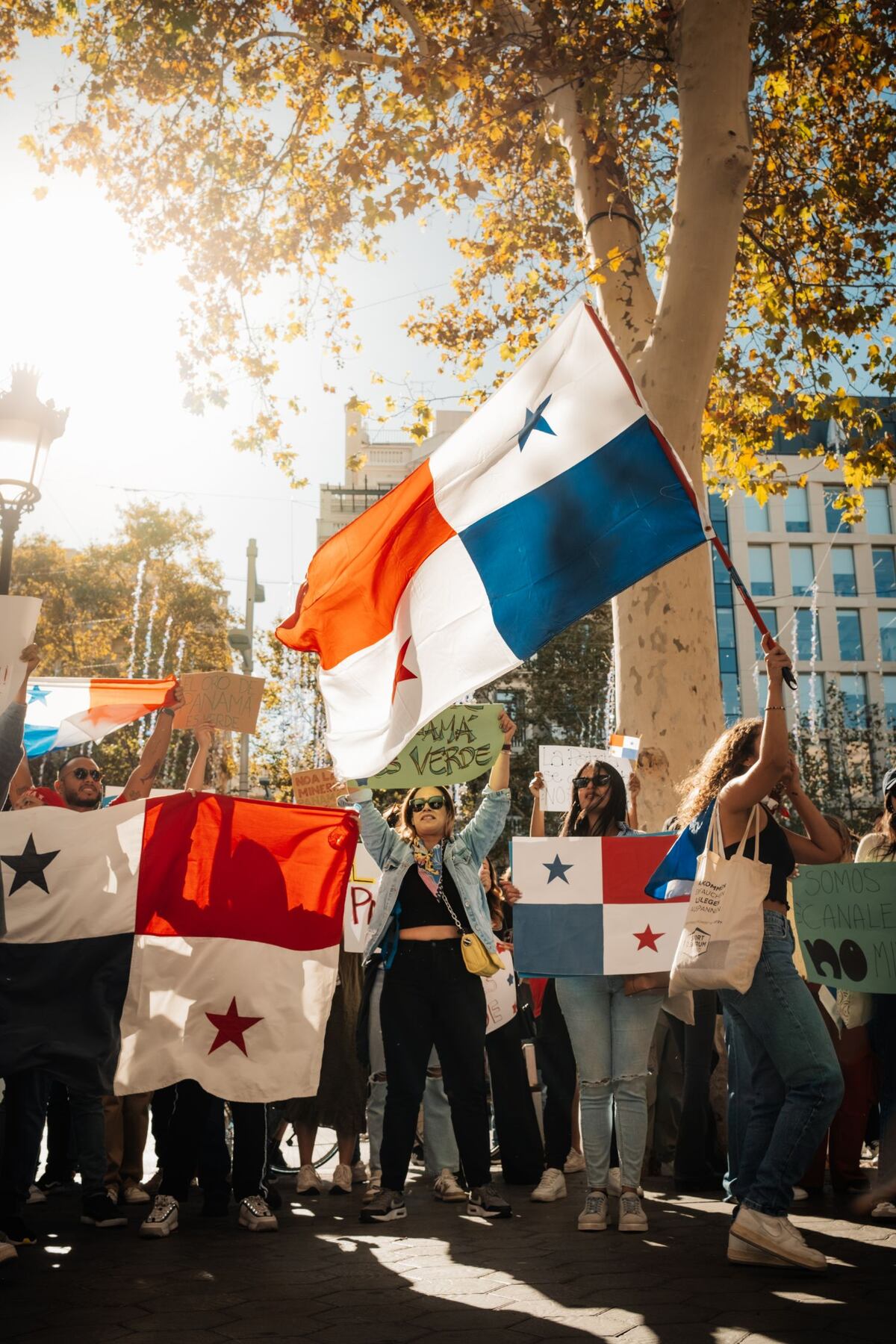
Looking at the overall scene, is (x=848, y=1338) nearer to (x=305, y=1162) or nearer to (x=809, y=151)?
(x=305, y=1162)

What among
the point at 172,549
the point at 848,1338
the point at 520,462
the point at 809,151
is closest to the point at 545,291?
the point at 809,151

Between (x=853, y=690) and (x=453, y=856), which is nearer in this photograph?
(x=453, y=856)

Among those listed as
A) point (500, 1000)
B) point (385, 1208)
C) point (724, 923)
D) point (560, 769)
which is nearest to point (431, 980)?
point (385, 1208)

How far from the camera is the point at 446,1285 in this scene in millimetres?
4289

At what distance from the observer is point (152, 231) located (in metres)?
12.8

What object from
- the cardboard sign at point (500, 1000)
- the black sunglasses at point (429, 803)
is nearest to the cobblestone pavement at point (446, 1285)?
the cardboard sign at point (500, 1000)

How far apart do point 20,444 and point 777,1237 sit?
6840 millimetres

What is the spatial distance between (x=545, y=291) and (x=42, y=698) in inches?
316

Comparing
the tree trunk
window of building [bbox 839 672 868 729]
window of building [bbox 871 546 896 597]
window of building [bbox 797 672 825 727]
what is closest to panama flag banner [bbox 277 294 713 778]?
the tree trunk

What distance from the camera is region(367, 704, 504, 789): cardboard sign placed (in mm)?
6551

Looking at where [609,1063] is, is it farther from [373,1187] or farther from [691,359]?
[691,359]

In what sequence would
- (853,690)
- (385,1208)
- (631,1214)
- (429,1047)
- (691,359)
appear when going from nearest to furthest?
(631,1214)
(385,1208)
(429,1047)
(691,359)
(853,690)

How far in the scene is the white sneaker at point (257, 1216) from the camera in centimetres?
547

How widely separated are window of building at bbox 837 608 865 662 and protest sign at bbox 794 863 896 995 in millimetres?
53747
